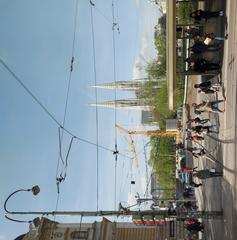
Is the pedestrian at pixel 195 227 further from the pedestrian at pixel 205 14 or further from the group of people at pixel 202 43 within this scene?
the pedestrian at pixel 205 14

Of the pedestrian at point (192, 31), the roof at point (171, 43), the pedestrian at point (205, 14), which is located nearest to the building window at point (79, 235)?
the roof at point (171, 43)

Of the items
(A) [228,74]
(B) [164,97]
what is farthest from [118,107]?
(A) [228,74]

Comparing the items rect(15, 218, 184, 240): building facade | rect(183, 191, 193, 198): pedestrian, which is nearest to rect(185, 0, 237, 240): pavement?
rect(15, 218, 184, 240): building facade

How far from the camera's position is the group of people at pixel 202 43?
77.8 feet

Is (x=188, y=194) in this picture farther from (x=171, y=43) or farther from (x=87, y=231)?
(x=171, y=43)

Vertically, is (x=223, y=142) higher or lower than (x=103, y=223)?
higher

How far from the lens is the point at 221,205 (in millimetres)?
24688

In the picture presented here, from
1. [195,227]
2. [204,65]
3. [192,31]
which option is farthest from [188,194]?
[192,31]

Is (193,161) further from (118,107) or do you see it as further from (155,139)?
(118,107)

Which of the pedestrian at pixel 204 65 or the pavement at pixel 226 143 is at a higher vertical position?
the pedestrian at pixel 204 65

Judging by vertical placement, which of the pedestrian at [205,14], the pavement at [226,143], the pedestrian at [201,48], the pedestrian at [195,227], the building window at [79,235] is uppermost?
the pedestrian at [205,14]

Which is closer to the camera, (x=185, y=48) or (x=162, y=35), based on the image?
(x=185, y=48)

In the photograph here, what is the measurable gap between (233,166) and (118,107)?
307 feet

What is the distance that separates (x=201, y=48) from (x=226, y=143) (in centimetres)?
557
